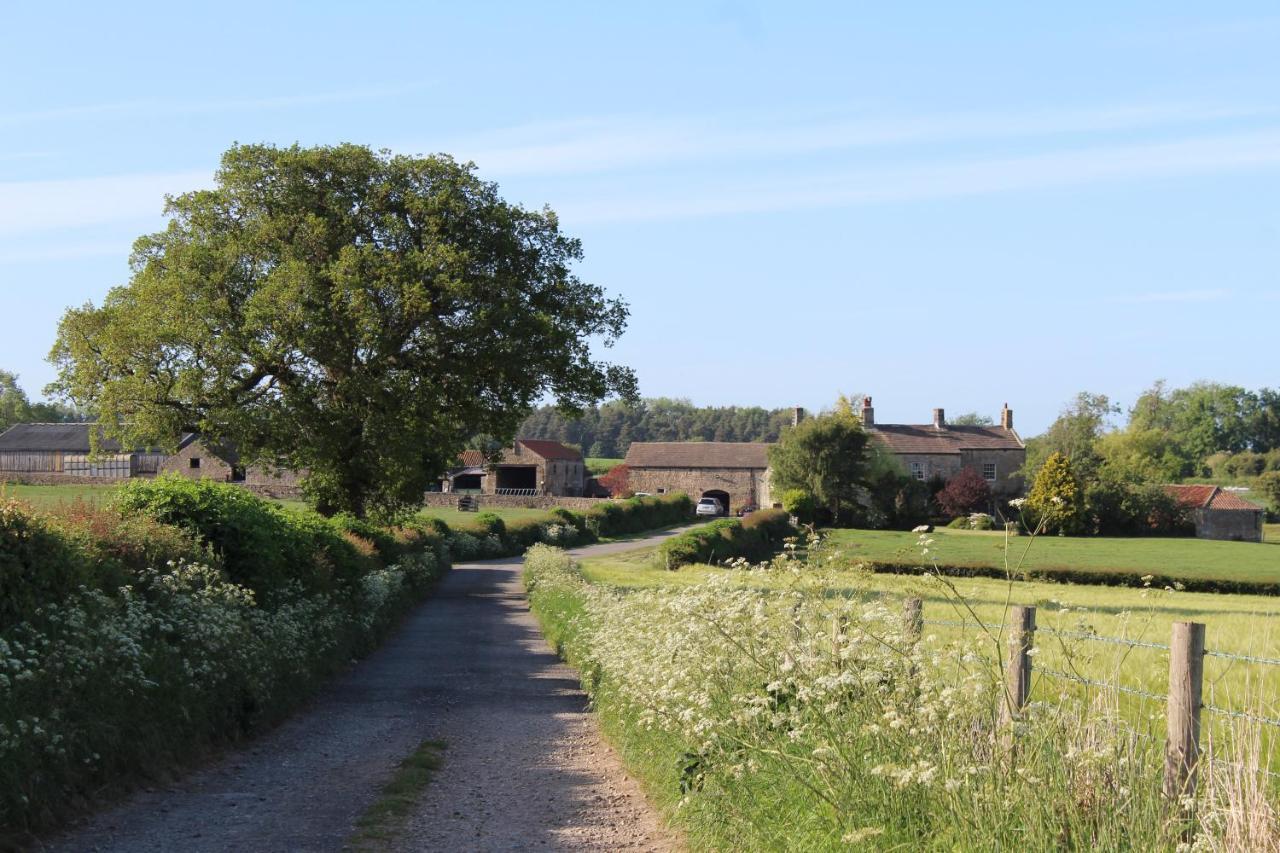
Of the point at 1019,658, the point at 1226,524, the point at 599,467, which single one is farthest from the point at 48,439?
the point at 1019,658

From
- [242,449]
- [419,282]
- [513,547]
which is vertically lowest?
[513,547]

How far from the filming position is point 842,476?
7412 cm

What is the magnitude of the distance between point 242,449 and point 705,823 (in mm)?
25331

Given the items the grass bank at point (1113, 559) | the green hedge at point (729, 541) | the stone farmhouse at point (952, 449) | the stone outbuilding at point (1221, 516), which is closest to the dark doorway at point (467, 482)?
the stone farmhouse at point (952, 449)

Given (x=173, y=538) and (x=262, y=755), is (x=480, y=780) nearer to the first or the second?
(x=262, y=755)

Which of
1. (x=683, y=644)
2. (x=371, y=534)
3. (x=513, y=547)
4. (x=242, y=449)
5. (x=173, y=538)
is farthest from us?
(x=513, y=547)

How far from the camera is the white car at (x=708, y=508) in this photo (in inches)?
3701

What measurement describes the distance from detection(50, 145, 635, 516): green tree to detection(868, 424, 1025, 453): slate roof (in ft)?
199

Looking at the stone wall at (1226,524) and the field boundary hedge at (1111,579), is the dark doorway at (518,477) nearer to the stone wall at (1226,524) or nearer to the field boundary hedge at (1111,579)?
the stone wall at (1226,524)

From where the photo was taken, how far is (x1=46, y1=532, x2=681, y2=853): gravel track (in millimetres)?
8117

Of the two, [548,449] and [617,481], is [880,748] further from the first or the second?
[617,481]

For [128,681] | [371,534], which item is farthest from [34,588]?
[371,534]

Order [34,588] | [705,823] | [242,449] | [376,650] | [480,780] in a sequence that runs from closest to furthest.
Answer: [705,823]
[34,588]
[480,780]
[376,650]
[242,449]

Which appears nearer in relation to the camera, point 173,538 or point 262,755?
point 262,755
